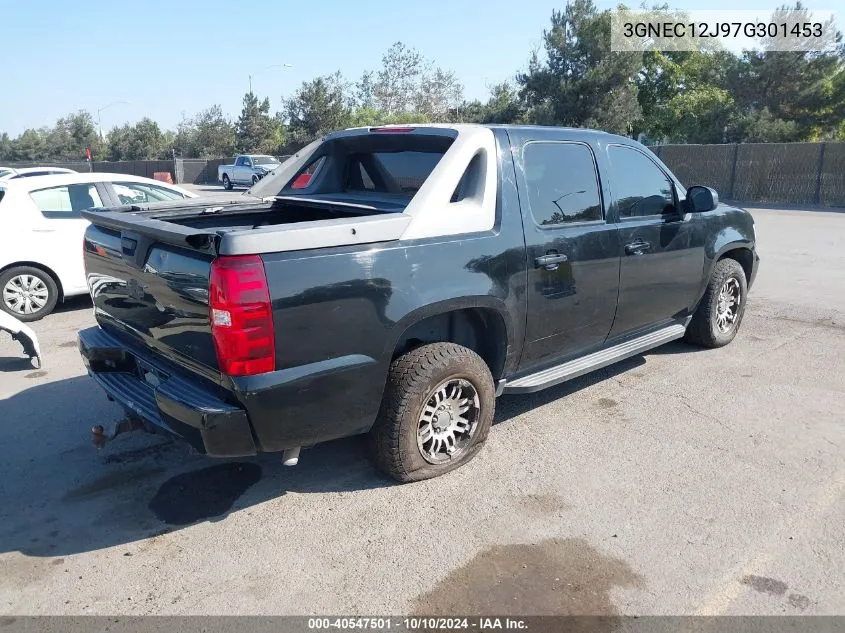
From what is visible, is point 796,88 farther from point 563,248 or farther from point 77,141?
point 77,141

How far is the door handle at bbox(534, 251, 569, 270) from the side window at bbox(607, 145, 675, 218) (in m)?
0.84

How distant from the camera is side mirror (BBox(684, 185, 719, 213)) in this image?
527cm

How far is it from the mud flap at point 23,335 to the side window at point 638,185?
4963 mm

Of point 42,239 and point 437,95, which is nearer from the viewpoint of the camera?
point 42,239

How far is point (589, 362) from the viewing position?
468 cm

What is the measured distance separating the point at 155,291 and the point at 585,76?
36.4m

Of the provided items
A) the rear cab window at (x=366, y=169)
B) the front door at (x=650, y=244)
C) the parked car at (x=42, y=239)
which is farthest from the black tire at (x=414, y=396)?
the parked car at (x=42, y=239)

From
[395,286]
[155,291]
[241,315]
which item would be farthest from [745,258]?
[155,291]

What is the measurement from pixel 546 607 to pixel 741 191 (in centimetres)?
2644

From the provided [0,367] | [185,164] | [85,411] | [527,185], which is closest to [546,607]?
[527,185]

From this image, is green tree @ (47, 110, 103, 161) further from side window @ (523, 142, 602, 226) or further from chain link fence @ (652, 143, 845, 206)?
side window @ (523, 142, 602, 226)

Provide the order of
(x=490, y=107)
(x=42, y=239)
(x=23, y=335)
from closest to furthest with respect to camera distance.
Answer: (x=23, y=335), (x=42, y=239), (x=490, y=107)

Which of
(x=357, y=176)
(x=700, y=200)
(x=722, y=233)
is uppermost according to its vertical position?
(x=357, y=176)

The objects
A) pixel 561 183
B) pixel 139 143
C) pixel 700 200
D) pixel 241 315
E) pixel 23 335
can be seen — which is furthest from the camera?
pixel 139 143
